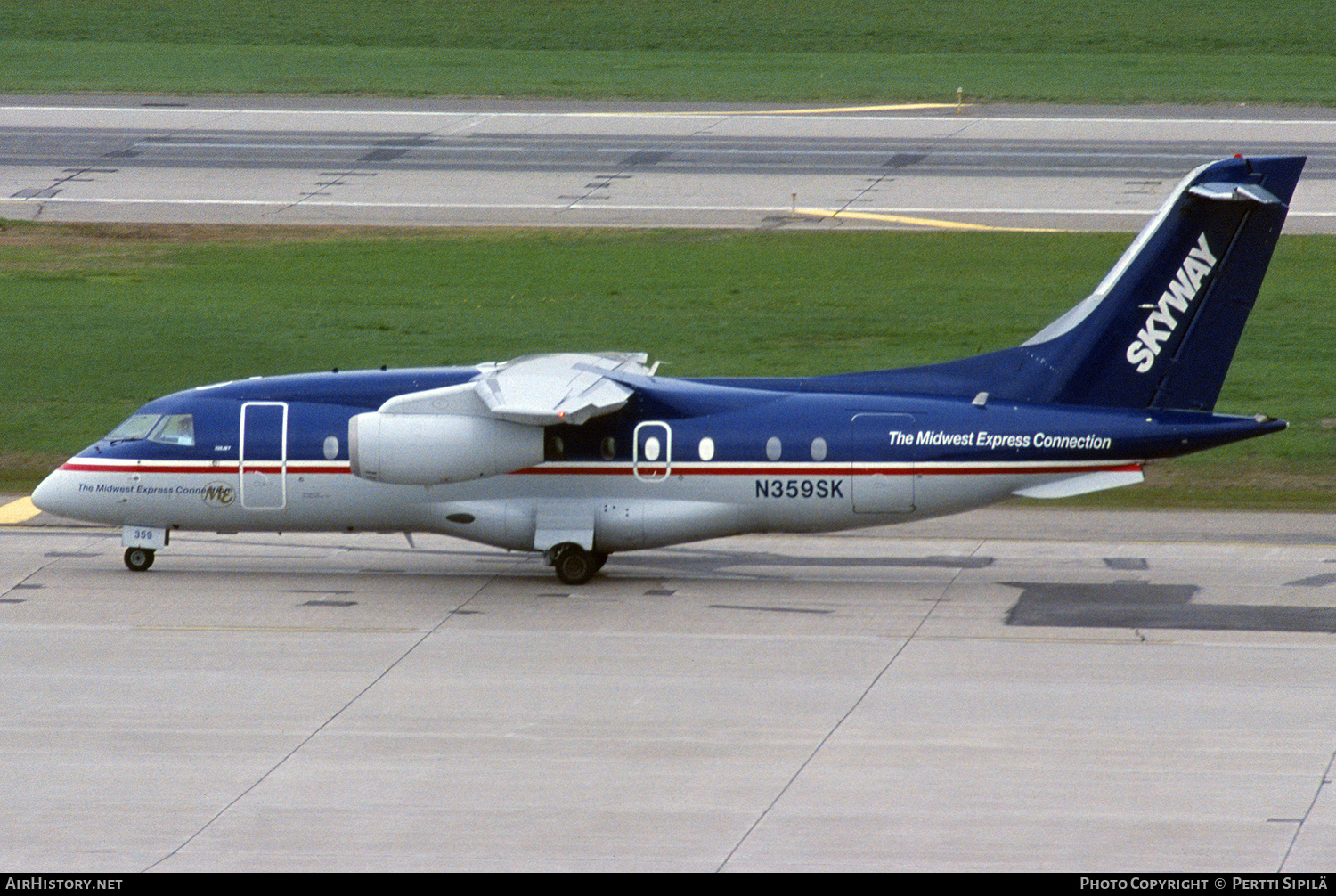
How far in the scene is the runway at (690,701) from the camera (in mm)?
16641

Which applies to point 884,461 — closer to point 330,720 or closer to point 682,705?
point 682,705

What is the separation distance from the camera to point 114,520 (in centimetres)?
2683

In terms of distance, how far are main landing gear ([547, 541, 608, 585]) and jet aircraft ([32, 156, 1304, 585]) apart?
0.03 metres

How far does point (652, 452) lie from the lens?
84.3 ft

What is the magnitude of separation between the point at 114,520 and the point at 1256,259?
1673cm

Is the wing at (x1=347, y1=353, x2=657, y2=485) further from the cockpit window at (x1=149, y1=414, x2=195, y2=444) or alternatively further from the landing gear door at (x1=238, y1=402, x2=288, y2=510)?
the cockpit window at (x1=149, y1=414, x2=195, y2=444)

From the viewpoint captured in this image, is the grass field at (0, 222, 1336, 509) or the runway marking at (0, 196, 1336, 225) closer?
the grass field at (0, 222, 1336, 509)

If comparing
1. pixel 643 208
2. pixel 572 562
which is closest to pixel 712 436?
pixel 572 562

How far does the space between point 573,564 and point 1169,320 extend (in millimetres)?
9024

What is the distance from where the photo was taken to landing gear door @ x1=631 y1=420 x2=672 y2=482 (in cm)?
2567

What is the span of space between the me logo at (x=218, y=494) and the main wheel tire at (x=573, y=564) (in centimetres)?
476

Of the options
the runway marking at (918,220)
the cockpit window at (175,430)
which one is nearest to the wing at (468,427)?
the cockpit window at (175,430)

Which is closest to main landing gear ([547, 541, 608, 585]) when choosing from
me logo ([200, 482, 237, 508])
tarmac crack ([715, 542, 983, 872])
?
me logo ([200, 482, 237, 508])

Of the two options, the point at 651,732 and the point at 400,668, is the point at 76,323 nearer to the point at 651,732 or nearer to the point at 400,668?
the point at 400,668
